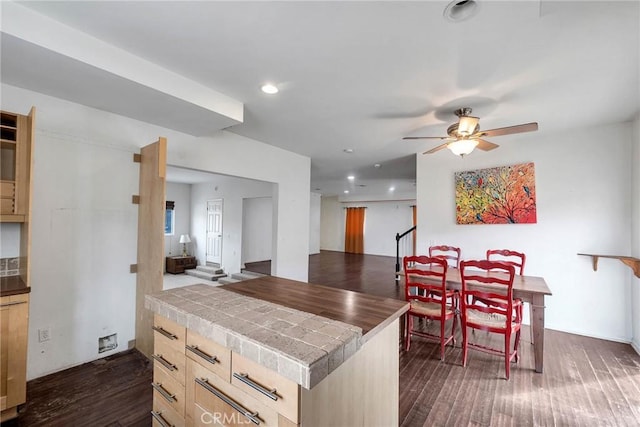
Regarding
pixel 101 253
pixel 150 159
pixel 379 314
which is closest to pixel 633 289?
pixel 379 314

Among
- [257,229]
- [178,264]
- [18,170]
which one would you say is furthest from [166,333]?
[257,229]

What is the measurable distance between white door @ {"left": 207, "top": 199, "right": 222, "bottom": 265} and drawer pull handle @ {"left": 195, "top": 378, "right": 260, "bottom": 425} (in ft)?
21.0

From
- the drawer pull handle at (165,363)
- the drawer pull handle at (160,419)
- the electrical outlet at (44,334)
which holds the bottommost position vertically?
the drawer pull handle at (160,419)

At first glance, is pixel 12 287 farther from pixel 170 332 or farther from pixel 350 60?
pixel 350 60

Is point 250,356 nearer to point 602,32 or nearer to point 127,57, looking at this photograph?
point 127,57

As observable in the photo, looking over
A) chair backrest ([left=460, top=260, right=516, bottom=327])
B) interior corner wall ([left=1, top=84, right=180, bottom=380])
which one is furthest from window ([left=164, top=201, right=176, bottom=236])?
chair backrest ([left=460, top=260, right=516, bottom=327])

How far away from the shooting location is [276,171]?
4.60 meters

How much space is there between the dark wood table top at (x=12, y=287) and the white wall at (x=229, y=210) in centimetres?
438

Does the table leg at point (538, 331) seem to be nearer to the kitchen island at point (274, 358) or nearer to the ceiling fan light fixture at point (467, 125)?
the ceiling fan light fixture at point (467, 125)

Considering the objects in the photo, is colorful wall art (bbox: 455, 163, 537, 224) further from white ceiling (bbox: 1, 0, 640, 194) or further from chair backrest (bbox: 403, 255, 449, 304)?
chair backrest (bbox: 403, 255, 449, 304)

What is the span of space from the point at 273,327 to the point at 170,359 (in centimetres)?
72

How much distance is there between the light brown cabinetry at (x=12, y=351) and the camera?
1.76 metres

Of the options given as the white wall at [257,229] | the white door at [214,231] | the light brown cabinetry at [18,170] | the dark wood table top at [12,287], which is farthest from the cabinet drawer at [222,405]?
the white wall at [257,229]

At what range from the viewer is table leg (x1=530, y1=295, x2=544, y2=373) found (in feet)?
8.16
